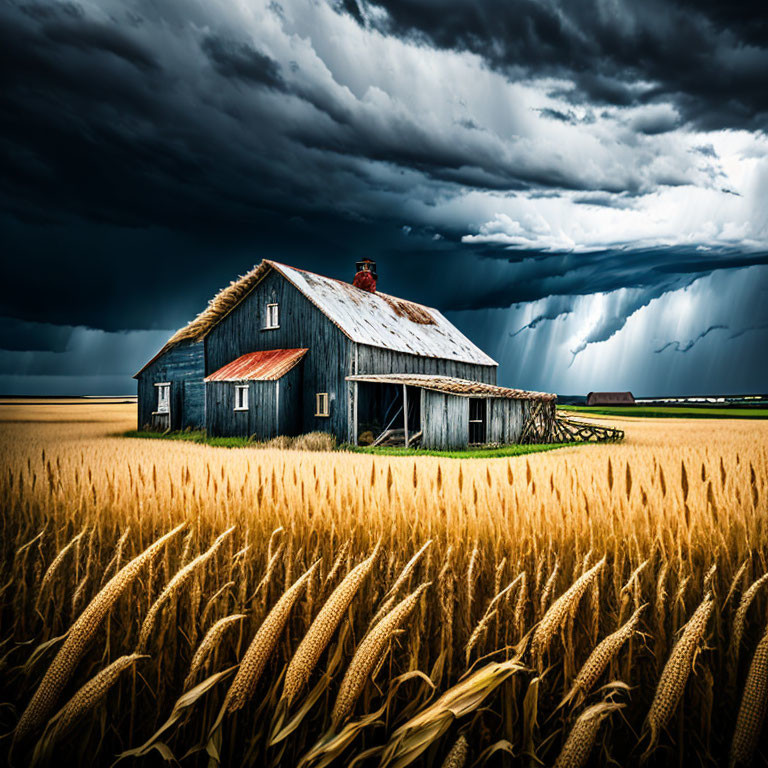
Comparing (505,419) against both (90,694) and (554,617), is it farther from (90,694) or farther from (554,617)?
(90,694)

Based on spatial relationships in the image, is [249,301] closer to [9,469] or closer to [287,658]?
[9,469]

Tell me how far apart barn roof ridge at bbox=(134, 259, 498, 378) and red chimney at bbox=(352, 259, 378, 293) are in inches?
29.5

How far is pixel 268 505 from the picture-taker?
12.1 ft

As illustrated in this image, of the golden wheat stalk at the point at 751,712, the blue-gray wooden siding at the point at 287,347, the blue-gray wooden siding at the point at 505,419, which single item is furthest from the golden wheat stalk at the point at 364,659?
the blue-gray wooden siding at the point at 505,419

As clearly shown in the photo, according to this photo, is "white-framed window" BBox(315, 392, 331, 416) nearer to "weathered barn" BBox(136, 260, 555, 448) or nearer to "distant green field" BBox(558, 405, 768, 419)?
"weathered barn" BBox(136, 260, 555, 448)

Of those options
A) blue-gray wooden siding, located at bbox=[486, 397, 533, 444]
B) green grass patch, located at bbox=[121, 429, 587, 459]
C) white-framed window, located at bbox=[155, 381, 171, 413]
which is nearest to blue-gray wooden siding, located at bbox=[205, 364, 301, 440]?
green grass patch, located at bbox=[121, 429, 587, 459]

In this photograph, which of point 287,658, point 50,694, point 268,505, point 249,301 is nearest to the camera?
point 50,694

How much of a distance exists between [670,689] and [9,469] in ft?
18.0

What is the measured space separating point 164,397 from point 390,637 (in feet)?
105

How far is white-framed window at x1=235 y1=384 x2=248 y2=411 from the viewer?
23.8 metres

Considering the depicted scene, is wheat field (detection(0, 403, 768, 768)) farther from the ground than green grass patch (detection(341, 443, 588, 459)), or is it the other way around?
wheat field (detection(0, 403, 768, 768))

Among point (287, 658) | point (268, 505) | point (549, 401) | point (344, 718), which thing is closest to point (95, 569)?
point (268, 505)

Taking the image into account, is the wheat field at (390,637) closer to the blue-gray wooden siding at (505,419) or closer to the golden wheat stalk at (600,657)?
the golden wheat stalk at (600,657)

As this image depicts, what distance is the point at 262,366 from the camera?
23.8 m
